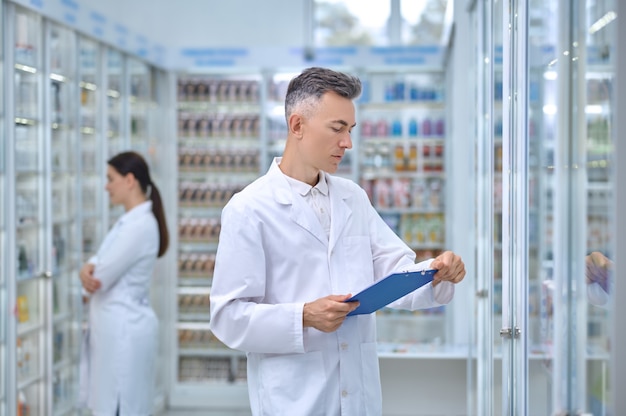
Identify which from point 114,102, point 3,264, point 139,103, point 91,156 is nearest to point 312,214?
point 3,264

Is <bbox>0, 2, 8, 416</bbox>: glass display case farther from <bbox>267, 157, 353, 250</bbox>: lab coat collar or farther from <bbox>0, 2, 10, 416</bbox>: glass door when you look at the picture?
<bbox>267, 157, 353, 250</bbox>: lab coat collar

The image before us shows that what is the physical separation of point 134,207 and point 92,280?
489mm

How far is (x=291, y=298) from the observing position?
8.45ft

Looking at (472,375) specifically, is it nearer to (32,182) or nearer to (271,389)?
(271,389)

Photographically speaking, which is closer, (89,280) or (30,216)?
(89,280)

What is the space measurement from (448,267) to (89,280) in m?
2.78

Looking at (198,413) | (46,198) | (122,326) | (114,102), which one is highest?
(114,102)

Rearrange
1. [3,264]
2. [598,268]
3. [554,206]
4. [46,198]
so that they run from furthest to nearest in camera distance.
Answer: [46,198] < [3,264] < [554,206] < [598,268]

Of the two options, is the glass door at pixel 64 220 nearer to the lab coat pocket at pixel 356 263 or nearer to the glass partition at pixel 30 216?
the glass partition at pixel 30 216

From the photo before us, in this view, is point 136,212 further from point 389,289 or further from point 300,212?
point 389,289

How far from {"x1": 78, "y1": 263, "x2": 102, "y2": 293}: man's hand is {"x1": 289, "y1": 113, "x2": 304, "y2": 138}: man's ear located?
2.50 m

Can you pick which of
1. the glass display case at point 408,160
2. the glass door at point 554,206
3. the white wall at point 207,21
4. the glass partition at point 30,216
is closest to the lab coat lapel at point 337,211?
the glass door at point 554,206

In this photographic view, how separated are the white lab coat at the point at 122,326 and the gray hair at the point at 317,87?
2490 millimetres

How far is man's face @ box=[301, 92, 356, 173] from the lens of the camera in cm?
253
